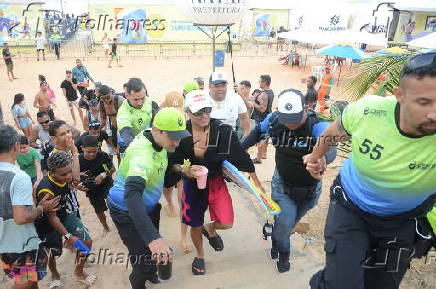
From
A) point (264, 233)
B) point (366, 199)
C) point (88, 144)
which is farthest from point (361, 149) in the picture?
point (88, 144)

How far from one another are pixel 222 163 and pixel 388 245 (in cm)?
178

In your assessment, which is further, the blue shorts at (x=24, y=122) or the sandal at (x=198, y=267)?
the blue shorts at (x=24, y=122)

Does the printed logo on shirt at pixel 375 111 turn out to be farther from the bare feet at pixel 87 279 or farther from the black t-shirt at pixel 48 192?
the bare feet at pixel 87 279

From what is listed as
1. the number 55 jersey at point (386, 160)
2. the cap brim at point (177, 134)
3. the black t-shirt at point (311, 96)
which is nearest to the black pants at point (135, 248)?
the cap brim at point (177, 134)

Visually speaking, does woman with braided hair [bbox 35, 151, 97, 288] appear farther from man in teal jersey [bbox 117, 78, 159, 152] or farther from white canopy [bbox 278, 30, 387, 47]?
white canopy [bbox 278, 30, 387, 47]

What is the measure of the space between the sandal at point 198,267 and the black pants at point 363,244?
1.60 metres

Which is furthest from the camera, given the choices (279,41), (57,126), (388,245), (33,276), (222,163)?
(279,41)

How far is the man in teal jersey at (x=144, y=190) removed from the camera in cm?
258

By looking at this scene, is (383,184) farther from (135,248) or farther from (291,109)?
(135,248)

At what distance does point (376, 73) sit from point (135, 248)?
3127 mm

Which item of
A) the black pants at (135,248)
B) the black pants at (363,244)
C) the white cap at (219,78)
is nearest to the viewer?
the black pants at (363,244)

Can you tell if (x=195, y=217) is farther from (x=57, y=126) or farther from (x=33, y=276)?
(x=57, y=126)

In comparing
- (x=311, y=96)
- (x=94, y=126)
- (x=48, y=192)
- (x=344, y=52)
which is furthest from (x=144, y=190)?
(x=344, y=52)

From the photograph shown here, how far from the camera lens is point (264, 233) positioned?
429cm
